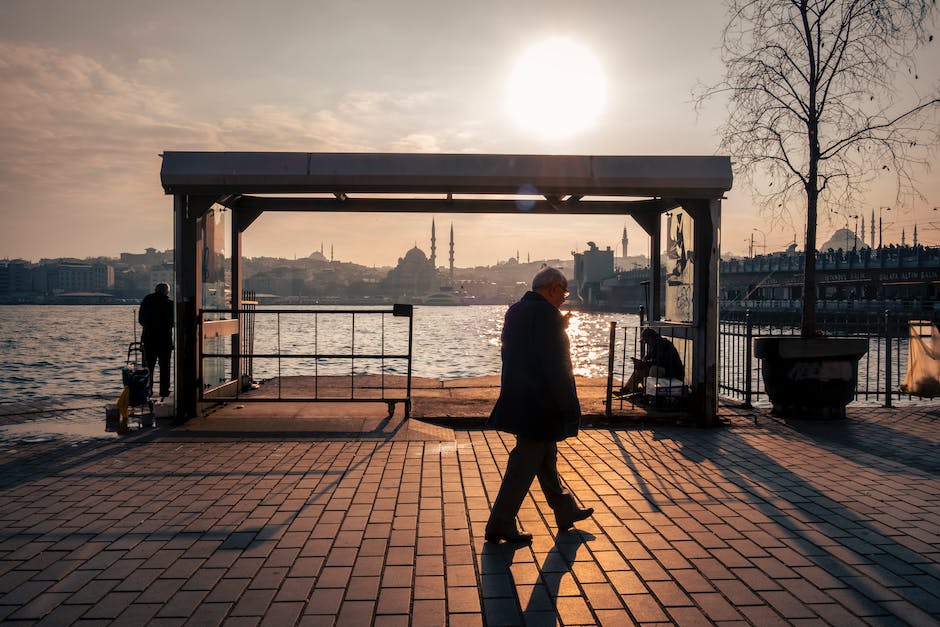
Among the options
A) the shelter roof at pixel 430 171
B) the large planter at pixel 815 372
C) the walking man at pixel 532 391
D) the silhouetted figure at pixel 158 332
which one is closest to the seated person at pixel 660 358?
the large planter at pixel 815 372

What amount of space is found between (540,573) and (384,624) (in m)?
1.04

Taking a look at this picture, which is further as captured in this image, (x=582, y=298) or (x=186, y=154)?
(x=582, y=298)

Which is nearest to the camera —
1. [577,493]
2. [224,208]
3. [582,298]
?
[577,493]

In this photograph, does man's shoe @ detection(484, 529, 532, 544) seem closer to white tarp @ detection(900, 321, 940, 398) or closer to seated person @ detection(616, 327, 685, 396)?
seated person @ detection(616, 327, 685, 396)

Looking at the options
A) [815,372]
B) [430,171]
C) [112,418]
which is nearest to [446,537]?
[430,171]

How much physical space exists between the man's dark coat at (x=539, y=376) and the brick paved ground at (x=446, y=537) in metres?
0.79

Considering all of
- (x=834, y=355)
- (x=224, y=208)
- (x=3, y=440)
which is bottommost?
(x=3, y=440)

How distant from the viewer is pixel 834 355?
898 centimetres

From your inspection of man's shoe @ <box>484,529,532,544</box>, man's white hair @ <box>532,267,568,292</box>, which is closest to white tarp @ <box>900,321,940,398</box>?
man's white hair @ <box>532,267,568,292</box>

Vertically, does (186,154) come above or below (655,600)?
above

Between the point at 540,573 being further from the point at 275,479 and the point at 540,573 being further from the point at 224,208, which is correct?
the point at 224,208

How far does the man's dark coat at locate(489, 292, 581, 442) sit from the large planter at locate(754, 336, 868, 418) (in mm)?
5755

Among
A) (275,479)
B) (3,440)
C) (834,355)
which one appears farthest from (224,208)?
(834,355)

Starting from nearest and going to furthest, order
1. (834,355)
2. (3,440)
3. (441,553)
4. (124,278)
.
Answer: (441,553), (3,440), (834,355), (124,278)
